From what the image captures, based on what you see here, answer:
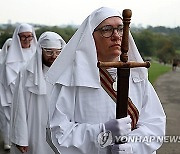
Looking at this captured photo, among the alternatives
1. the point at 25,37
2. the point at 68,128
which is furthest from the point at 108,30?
the point at 25,37

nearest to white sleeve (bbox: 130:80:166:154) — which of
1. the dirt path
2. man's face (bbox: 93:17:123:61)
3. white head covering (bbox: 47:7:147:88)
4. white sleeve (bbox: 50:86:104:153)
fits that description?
white head covering (bbox: 47:7:147:88)

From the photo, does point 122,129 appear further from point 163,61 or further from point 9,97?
point 163,61

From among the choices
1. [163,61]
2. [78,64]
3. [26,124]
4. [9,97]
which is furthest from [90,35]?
[163,61]

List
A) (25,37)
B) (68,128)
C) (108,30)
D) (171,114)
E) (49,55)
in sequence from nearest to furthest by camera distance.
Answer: (68,128)
(108,30)
(49,55)
(25,37)
(171,114)

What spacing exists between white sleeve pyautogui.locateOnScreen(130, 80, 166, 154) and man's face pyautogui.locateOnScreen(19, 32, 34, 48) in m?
3.66

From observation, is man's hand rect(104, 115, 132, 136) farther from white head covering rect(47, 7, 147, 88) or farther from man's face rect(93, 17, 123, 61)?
man's face rect(93, 17, 123, 61)

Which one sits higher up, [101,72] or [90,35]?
[90,35]

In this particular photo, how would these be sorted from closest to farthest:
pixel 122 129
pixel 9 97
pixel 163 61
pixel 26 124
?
pixel 122 129 < pixel 26 124 < pixel 9 97 < pixel 163 61

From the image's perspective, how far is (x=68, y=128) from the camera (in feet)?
7.68

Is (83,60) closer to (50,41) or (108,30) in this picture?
(108,30)

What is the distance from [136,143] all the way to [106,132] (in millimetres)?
280

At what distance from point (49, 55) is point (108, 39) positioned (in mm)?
1668

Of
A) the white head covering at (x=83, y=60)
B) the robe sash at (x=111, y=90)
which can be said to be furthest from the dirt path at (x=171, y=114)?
the white head covering at (x=83, y=60)

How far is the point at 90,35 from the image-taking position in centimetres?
A: 244
